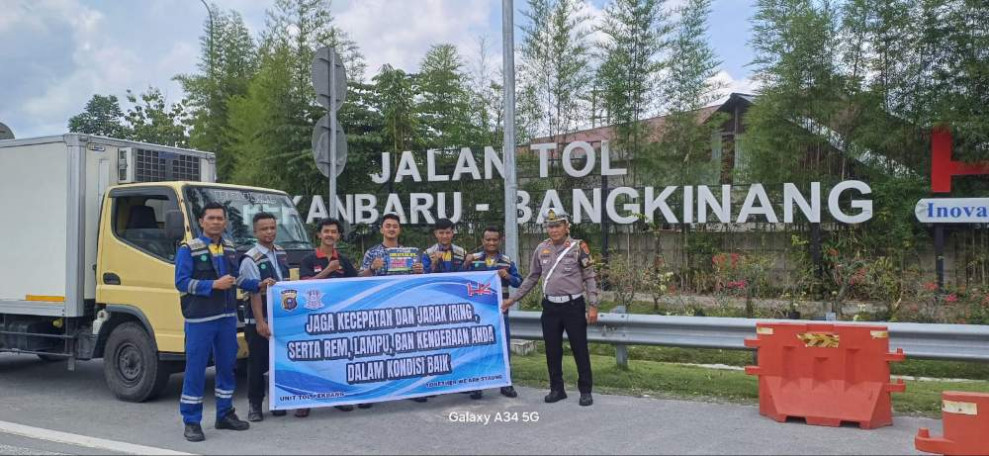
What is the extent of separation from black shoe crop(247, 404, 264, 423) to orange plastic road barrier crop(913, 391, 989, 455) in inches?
193

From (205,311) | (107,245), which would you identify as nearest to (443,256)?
(205,311)

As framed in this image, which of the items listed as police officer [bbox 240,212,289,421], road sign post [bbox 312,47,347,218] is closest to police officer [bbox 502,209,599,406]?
police officer [bbox 240,212,289,421]

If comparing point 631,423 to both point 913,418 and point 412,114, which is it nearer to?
point 913,418

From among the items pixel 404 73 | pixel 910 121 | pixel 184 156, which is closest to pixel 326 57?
pixel 184 156

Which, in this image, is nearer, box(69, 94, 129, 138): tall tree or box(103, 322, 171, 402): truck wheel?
box(103, 322, 171, 402): truck wheel

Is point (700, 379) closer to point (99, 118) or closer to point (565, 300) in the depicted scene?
point (565, 300)

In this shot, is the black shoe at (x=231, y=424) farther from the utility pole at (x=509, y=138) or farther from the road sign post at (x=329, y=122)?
the utility pole at (x=509, y=138)

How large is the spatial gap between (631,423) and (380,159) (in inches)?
378

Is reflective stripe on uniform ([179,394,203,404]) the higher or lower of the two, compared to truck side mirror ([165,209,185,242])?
lower

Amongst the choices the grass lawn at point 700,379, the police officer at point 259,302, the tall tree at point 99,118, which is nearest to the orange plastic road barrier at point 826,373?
the grass lawn at point 700,379

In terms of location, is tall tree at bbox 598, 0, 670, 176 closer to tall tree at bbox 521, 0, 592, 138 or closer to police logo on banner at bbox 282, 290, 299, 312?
tall tree at bbox 521, 0, 592, 138

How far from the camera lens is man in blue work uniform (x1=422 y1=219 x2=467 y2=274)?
760 cm

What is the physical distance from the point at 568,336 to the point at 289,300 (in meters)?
2.44

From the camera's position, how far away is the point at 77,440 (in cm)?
604
